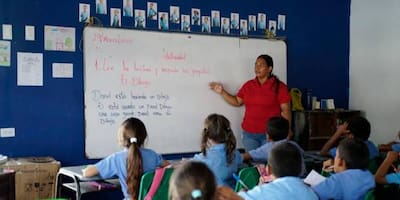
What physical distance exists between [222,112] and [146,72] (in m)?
1.00

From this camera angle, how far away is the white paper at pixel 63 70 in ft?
15.2

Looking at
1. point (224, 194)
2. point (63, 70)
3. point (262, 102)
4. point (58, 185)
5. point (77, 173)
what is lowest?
point (58, 185)

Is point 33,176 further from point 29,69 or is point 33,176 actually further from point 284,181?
point 284,181

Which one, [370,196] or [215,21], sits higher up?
[215,21]

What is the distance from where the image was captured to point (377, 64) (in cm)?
618

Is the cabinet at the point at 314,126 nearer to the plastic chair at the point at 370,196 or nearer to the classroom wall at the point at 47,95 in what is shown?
the classroom wall at the point at 47,95

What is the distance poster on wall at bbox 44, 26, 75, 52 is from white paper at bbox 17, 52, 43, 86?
13 centimetres

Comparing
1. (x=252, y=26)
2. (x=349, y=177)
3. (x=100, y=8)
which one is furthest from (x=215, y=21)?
(x=349, y=177)

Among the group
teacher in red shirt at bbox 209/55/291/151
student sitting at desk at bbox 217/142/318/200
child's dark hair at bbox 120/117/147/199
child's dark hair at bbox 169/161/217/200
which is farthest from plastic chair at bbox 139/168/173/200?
teacher in red shirt at bbox 209/55/291/151

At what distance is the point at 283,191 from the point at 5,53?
9.93ft

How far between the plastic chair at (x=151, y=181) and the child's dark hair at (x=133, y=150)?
160mm

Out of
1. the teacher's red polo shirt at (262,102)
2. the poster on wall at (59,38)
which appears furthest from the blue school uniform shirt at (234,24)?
the poster on wall at (59,38)

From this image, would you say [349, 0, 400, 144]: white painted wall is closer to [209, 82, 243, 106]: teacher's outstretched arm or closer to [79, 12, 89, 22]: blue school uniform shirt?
[209, 82, 243, 106]: teacher's outstretched arm

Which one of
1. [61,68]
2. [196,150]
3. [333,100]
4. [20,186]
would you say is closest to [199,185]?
[20,186]
